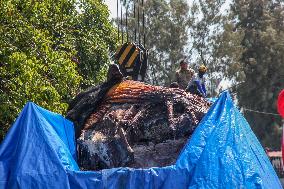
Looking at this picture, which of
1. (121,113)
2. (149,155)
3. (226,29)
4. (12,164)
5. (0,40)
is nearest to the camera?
(12,164)

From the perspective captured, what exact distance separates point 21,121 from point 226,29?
3487 cm

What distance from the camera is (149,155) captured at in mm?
6426

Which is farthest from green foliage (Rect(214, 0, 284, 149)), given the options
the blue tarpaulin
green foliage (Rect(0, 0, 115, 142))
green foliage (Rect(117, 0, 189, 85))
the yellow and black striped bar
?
the blue tarpaulin

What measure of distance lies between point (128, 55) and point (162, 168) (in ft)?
18.5

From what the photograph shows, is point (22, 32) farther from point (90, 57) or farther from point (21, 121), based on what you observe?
point (90, 57)

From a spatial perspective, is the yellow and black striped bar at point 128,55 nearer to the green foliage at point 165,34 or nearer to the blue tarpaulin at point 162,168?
the blue tarpaulin at point 162,168

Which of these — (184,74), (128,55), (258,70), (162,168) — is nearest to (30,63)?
(128,55)

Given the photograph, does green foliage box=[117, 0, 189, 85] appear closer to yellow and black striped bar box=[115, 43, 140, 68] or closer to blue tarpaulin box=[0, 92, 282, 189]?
yellow and black striped bar box=[115, 43, 140, 68]

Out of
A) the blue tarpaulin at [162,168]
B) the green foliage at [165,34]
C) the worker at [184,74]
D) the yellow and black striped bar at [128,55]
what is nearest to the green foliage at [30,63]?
the yellow and black striped bar at [128,55]

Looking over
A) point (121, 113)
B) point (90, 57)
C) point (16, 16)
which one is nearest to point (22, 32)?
point (16, 16)

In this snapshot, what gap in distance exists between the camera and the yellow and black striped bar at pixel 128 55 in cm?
1088

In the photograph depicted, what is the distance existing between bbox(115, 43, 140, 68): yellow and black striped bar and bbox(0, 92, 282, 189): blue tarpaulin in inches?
180

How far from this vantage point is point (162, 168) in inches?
225

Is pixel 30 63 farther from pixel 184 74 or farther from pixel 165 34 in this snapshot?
pixel 165 34
